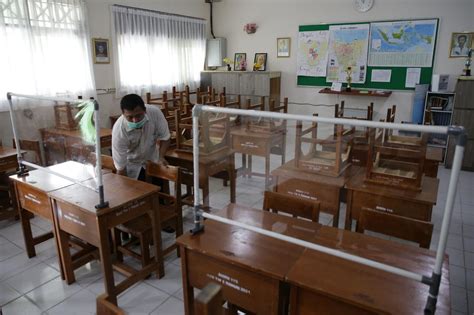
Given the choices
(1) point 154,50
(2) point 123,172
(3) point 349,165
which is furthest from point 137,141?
(1) point 154,50

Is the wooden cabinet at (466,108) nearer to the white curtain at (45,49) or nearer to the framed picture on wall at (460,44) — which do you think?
the framed picture on wall at (460,44)

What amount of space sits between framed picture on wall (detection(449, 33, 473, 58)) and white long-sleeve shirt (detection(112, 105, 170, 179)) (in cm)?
480

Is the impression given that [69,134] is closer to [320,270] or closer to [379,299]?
[320,270]

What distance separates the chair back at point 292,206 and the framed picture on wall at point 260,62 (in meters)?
5.28

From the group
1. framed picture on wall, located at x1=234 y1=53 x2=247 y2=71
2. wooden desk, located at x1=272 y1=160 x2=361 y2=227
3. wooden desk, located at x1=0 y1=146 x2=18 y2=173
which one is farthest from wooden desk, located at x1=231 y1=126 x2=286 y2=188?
framed picture on wall, located at x1=234 y1=53 x2=247 y2=71

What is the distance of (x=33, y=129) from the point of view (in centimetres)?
349

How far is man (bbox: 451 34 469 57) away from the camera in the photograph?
16.7 feet

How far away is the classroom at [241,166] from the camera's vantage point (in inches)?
56.8

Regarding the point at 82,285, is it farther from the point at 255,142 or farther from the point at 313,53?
the point at 313,53

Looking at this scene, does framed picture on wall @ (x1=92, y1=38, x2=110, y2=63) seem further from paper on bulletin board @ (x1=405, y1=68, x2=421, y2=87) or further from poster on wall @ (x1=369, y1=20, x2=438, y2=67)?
paper on bulletin board @ (x1=405, y1=68, x2=421, y2=87)

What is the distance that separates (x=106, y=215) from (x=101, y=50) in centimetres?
408

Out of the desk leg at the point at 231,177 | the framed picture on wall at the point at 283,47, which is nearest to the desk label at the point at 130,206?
the desk leg at the point at 231,177

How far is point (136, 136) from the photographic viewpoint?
2.72 metres

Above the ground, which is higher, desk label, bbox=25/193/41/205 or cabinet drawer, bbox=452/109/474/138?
cabinet drawer, bbox=452/109/474/138
